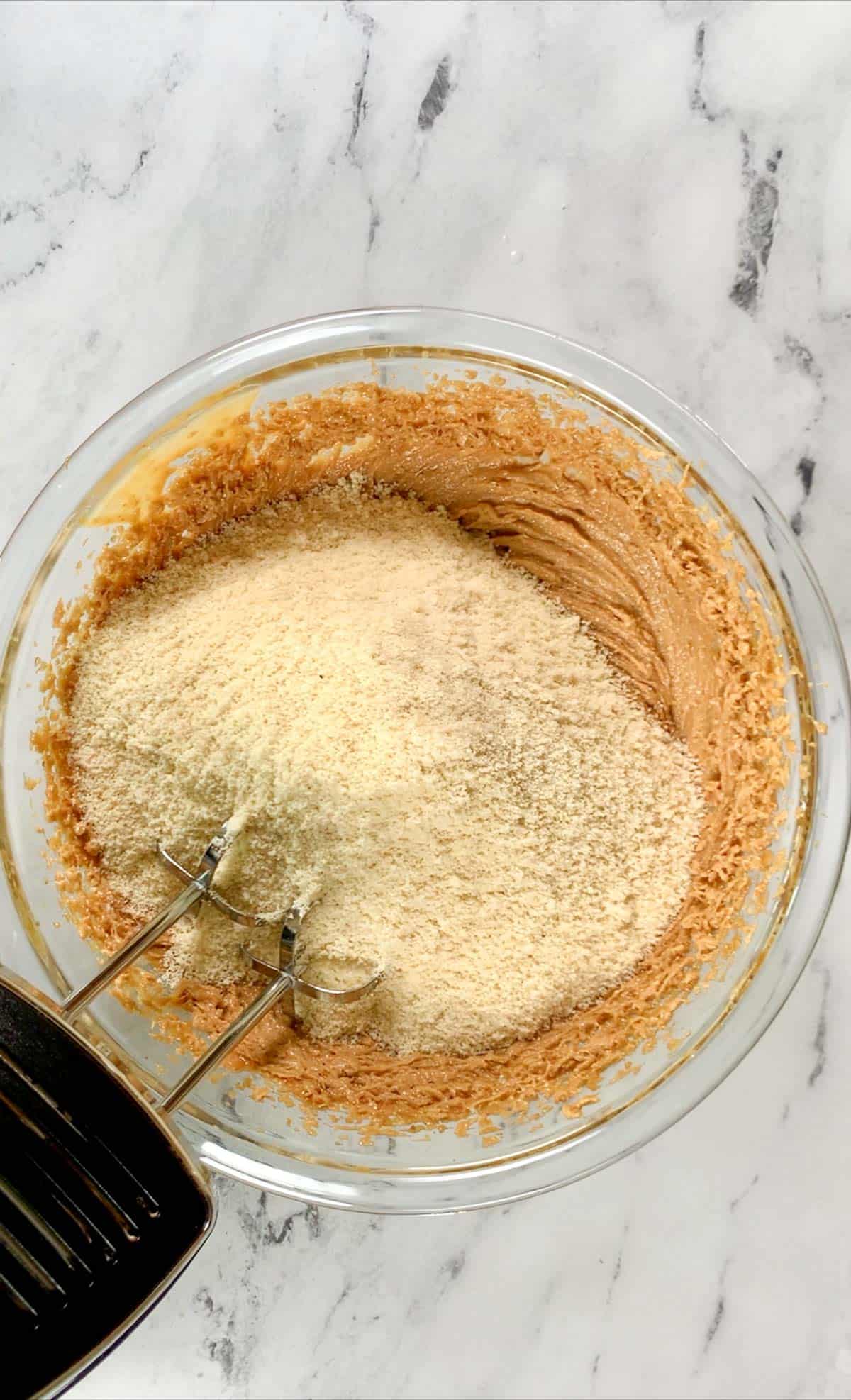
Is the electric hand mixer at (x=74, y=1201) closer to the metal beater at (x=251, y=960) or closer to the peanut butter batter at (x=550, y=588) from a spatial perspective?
the metal beater at (x=251, y=960)

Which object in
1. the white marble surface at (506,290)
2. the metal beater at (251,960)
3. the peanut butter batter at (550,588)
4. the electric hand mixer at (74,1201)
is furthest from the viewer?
the white marble surface at (506,290)

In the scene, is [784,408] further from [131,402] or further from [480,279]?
[131,402]

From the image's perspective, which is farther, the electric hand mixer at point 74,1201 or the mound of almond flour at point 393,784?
the mound of almond flour at point 393,784

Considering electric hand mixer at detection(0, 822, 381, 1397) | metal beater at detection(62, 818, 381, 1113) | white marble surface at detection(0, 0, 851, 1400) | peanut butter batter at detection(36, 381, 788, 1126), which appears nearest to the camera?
electric hand mixer at detection(0, 822, 381, 1397)

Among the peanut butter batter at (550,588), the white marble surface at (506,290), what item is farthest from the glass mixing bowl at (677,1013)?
the white marble surface at (506,290)

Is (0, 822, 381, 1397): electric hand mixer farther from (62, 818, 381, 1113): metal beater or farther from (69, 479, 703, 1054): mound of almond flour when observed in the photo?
(69, 479, 703, 1054): mound of almond flour

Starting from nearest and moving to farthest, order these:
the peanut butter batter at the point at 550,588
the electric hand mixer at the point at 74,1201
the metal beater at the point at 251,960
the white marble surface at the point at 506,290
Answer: the electric hand mixer at the point at 74,1201 → the metal beater at the point at 251,960 → the peanut butter batter at the point at 550,588 → the white marble surface at the point at 506,290

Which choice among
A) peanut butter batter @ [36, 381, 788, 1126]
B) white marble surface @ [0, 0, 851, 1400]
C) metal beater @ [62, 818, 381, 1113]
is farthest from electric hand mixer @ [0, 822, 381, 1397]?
white marble surface @ [0, 0, 851, 1400]
